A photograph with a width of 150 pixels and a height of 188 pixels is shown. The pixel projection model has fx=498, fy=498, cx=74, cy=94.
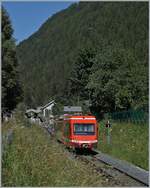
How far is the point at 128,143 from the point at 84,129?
315 cm

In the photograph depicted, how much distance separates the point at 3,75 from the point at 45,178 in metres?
2.43

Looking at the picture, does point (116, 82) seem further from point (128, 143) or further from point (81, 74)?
point (128, 143)

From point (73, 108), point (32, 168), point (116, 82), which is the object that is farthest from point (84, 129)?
point (32, 168)

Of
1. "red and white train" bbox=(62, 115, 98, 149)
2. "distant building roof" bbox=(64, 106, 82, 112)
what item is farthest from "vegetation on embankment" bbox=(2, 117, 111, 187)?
"distant building roof" bbox=(64, 106, 82, 112)

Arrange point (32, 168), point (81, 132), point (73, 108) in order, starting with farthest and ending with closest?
1. point (73, 108)
2. point (81, 132)
3. point (32, 168)

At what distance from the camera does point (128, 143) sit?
31.7m

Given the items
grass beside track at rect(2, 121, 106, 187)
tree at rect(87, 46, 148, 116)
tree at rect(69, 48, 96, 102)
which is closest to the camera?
grass beside track at rect(2, 121, 106, 187)

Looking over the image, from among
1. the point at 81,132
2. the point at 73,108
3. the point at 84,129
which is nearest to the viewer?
the point at 81,132

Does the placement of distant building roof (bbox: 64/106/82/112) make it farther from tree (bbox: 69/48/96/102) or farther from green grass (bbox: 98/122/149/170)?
green grass (bbox: 98/122/149/170)

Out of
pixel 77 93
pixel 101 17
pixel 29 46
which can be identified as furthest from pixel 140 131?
pixel 101 17

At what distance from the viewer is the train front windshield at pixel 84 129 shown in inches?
1287

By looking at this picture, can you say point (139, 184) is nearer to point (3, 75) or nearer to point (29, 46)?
point (3, 75)

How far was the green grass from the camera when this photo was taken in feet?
79.4

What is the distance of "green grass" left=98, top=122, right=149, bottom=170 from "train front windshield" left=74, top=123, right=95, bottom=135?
135 centimetres
